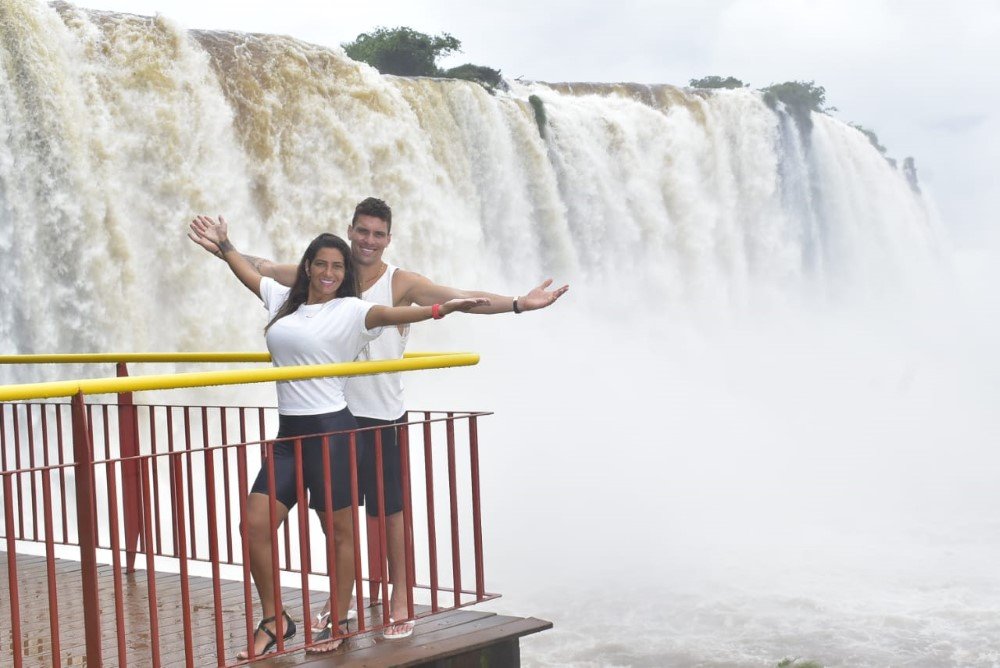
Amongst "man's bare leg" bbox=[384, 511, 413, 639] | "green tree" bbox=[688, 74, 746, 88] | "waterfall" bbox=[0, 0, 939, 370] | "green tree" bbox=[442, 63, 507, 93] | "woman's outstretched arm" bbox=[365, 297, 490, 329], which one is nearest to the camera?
"woman's outstretched arm" bbox=[365, 297, 490, 329]

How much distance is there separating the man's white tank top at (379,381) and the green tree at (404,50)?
37789 mm

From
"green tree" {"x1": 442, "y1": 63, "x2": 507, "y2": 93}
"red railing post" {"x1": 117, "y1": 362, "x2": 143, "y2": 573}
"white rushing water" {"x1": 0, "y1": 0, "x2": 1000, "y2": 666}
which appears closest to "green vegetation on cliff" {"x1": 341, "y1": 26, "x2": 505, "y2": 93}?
"green tree" {"x1": 442, "y1": 63, "x2": 507, "y2": 93}

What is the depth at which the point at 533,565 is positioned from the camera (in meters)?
14.1

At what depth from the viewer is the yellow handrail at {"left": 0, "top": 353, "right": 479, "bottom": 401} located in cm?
345

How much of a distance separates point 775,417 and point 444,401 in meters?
8.50

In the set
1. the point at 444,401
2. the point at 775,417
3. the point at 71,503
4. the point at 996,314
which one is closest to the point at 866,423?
the point at 775,417

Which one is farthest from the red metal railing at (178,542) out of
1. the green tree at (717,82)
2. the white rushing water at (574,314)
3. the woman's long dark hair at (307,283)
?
the green tree at (717,82)

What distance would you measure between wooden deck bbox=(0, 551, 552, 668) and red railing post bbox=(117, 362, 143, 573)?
0.71 ft

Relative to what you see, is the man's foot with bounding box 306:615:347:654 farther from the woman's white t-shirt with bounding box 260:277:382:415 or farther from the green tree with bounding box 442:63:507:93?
the green tree with bounding box 442:63:507:93

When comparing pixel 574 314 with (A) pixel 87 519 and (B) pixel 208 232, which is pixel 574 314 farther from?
(A) pixel 87 519

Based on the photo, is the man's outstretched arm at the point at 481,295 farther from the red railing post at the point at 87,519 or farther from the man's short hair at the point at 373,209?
the red railing post at the point at 87,519

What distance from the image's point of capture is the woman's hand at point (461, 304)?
4.09 metres

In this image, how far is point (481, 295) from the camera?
4.39 m

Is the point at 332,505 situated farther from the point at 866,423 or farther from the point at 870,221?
the point at 870,221
